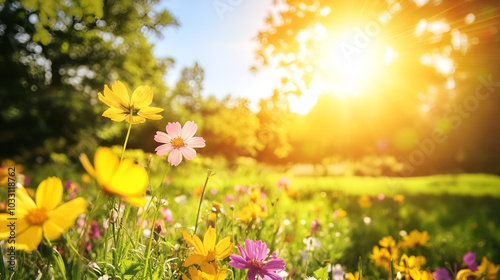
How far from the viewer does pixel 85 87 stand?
28.6 ft

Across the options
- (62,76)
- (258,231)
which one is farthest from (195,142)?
(62,76)

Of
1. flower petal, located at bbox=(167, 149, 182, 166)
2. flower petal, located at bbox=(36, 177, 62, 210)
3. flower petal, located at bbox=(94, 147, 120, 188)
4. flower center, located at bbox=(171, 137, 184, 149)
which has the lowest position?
flower petal, located at bbox=(36, 177, 62, 210)

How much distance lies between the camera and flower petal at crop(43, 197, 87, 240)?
486 mm

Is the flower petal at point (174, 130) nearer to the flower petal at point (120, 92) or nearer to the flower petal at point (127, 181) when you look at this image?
the flower petal at point (120, 92)

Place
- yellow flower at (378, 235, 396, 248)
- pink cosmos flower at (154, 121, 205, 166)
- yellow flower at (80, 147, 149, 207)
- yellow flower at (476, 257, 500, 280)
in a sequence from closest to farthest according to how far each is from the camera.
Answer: yellow flower at (80, 147, 149, 207) < pink cosmos flower at (154, 121, 205, 166) < yellow flower at (476, 257, 500, 280) < yellow flower at (378, 235, 396, 248)

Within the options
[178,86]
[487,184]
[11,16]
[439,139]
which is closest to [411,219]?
[487,184]

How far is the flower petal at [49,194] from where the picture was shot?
0.52m

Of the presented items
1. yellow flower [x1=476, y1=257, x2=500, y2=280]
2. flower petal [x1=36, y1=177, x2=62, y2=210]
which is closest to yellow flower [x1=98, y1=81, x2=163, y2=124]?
flower petal [x1=36, y1=177, x2=62, y2=210]

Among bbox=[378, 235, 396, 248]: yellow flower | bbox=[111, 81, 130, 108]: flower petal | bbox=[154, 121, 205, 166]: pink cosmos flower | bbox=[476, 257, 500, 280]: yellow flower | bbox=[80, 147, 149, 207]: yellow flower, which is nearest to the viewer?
bbox=[80, 147, 149, 207]: yellow flower

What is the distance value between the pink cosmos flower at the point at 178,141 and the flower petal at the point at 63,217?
331 millimetres

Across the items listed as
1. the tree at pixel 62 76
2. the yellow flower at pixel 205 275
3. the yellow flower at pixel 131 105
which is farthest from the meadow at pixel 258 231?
the tree at pixel 62 76

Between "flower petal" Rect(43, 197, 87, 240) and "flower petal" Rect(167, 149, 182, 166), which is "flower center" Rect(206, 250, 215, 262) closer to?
"flower petal" Rect(167, 149, 182, 166)

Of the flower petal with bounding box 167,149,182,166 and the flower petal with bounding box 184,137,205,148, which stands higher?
the flower petal with bounding box 184,137,205,148

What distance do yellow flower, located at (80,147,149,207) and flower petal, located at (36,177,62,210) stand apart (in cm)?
11
